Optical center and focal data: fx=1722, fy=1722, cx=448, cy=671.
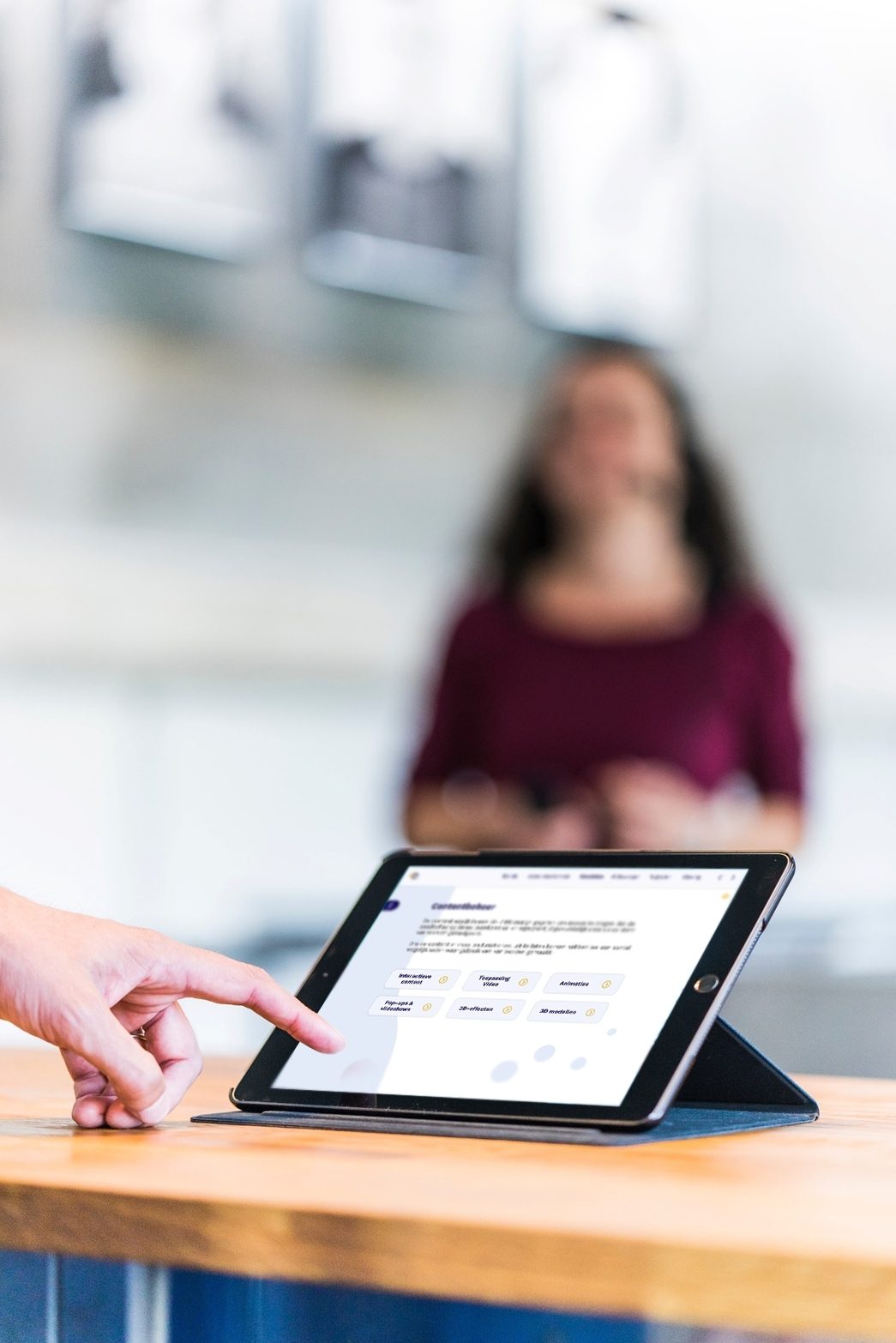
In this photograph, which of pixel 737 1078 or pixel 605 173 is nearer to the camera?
pixel 737 1078

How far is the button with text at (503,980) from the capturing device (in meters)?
0.92

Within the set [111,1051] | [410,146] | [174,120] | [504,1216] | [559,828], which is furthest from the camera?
[410,146]

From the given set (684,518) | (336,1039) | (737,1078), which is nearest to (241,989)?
(336,1039)

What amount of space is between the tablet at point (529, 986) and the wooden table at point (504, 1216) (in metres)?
0.05

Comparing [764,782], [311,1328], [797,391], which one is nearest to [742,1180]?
[311,1328]

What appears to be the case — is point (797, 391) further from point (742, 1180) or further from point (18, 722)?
point (742, 1180)

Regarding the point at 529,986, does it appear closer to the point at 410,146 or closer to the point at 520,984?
the point at 520,984

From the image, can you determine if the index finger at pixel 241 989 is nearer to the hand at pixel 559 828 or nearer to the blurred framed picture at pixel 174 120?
the hand at pixel 559 828

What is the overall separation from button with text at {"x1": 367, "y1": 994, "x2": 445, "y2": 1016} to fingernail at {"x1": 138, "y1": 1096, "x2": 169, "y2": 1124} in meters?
0.13

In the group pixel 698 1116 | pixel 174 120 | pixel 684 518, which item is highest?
pixel 174 120

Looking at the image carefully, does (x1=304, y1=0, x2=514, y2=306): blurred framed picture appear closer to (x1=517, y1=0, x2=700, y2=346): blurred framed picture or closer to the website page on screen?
(x1=517, y1=0, x2=700, y2=346): blurred framed picture

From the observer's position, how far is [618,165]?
390 centimetres

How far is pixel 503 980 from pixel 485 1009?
0.07 feet

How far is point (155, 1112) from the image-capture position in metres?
0.87
